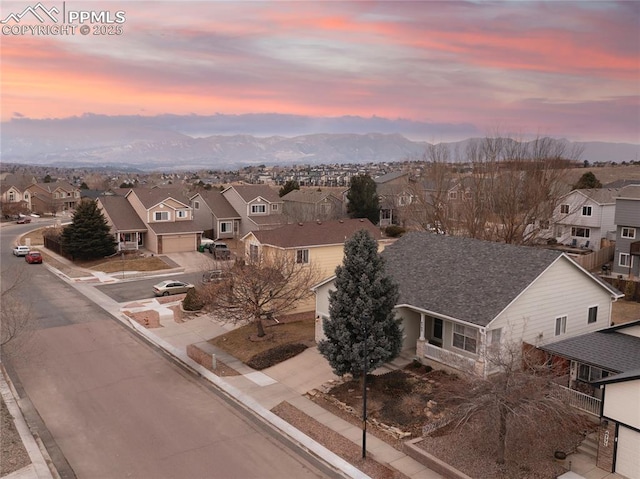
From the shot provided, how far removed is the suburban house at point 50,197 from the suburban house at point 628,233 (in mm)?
101309

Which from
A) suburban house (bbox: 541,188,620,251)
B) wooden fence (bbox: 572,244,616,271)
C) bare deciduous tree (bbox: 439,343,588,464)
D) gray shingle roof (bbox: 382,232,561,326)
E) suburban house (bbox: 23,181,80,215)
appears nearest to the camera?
bare deciduous tree (bbox: 439,343,588,464)

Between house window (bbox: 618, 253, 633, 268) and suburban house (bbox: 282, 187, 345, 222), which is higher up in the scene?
suburban house (bbox: 282, 187, 345, 222)

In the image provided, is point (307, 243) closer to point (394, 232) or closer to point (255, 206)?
point (394, 232)

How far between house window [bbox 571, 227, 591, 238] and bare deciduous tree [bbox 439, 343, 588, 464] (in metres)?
42.9

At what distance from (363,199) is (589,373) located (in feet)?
169

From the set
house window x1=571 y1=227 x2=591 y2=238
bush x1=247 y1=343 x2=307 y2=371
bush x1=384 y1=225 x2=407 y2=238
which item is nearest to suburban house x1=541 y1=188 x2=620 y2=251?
house window x1=571 y1=227 x2=591 y2=238

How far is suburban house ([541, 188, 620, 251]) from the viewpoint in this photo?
180 ft

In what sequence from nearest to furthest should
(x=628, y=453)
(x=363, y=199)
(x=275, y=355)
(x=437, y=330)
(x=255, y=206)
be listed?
(x=628, y=453) < (x=437, y=330) < (x=275, y=355) < (x=255, y=206) < (x=363, y=199)

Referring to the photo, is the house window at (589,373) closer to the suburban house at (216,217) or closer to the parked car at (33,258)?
the suburban house at (216,217)

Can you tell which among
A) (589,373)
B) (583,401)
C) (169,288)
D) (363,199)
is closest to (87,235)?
(169,288)

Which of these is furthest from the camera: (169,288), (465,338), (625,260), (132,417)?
(625,260)

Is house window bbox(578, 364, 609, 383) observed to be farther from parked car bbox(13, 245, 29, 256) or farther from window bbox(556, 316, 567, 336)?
parked car bbox(13, 245, 29, 256)

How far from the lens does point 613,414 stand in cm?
1689

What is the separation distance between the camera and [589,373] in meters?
21.0
